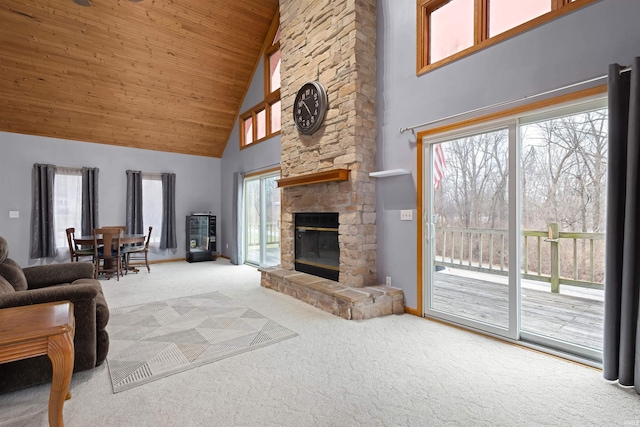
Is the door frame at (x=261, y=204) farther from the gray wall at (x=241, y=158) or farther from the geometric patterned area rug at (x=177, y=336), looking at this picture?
the geometric patterned area rug at (x=177, y=336)

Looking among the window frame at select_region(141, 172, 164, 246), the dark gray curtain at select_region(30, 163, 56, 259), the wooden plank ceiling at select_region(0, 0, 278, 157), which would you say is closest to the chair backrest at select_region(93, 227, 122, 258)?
the dark gray curtain at select_region(30, 163, 56, 259)

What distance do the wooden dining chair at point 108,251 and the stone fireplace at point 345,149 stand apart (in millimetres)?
3029

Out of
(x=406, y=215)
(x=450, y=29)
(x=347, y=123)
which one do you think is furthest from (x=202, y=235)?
(x=450, y=29)

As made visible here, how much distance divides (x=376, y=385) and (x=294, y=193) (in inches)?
122

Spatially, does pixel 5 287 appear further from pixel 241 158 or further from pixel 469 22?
pixel 241 158

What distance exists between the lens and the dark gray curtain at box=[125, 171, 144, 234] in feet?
22.2

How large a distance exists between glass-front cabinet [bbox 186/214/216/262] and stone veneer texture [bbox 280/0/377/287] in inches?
159

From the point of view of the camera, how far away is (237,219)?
22.2 ft

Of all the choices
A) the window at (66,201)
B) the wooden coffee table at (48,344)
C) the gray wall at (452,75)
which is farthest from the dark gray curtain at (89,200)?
the gray wall at (452,75)

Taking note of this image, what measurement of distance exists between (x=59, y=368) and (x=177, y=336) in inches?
60.5

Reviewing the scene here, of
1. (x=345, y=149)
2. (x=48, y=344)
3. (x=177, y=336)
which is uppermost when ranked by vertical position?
(x=345, y=149)

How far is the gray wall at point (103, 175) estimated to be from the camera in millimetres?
5723

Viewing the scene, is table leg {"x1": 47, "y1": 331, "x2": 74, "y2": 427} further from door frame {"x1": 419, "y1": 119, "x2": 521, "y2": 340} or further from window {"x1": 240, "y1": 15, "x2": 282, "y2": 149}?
window {"x1": 240, "y1": 15, "x2": 282, "y2": 149}

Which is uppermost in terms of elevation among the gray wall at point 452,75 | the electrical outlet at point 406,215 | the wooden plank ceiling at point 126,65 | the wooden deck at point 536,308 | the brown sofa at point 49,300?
the wooden plank ceiling at point 126,65
